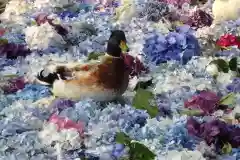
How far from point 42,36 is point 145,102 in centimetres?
149

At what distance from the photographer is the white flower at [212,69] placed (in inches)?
166

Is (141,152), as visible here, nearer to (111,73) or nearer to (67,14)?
(111,73)

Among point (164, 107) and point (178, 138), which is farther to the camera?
point (164, 107)

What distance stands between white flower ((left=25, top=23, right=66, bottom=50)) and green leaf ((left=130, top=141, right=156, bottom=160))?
6.53ft

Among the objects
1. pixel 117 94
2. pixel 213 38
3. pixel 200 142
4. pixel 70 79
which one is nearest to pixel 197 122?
pixel 200 142

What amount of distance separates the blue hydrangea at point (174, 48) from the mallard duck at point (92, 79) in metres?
0.90

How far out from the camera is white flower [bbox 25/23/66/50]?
15.5 feet

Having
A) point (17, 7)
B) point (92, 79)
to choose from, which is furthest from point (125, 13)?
point (92, 79)

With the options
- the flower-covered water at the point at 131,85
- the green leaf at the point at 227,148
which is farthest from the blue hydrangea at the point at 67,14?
the green leaf at the point at 227,148

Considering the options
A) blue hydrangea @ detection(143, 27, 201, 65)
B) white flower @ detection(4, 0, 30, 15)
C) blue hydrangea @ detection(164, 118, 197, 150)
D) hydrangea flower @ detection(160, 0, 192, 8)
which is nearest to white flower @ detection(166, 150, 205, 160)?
blue hydrangea @ detection(164, 118, 197, 150)

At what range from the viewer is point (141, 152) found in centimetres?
294

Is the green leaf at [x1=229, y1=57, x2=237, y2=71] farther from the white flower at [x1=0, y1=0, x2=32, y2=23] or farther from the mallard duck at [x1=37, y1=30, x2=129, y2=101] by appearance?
the white flower at [x1=0, y1=0, x2=32, y2=23]

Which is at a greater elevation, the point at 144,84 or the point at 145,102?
the point at 145,102

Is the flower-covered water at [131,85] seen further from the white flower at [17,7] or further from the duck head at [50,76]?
the duck head at [50,76]
